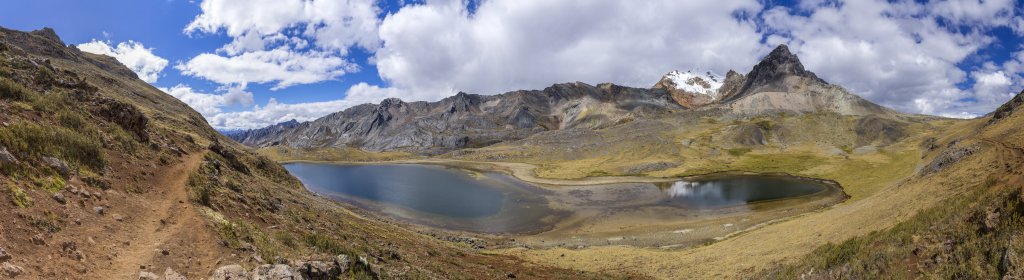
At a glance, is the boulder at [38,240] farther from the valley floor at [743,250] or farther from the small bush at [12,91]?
the valley floor at [743,250]

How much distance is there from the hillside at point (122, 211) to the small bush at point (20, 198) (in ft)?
0.10

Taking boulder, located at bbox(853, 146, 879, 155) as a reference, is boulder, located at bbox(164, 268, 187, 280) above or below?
below

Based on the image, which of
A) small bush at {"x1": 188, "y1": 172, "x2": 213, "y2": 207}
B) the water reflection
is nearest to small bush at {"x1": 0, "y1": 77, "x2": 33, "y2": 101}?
small bush at {"x1": 188, "y1": 172, "x2": 213, "y2": 207}

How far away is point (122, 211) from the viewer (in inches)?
798

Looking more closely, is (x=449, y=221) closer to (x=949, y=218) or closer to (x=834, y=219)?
(x=834, y=219)

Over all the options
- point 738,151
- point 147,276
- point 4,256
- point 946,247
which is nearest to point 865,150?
point 738,151

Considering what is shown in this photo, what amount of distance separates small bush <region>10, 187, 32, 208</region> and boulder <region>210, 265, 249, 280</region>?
7312 millimetres

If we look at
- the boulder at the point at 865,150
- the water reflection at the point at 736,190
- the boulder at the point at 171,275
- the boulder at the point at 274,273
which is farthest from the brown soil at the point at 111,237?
the boulder at the point at 865,150

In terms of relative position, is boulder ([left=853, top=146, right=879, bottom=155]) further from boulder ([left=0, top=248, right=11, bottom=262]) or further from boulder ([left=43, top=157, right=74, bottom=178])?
boulder ([left=0, top=248, right=11, bottom=262])

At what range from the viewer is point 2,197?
15.7 m

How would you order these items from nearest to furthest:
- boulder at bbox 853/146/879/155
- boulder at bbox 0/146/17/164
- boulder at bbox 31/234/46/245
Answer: boulder at bbox 31/234/46/245, boulder at bbox 0/146/17/164, boulder at bbox 853/146/879/155

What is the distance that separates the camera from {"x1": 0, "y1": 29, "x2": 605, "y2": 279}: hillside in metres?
15.4

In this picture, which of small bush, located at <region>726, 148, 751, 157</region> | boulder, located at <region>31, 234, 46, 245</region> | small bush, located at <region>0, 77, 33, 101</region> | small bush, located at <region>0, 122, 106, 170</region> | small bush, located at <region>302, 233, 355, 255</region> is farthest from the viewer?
small bush, located at <region>726, 148, 751, 157</region>

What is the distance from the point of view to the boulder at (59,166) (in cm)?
2027
